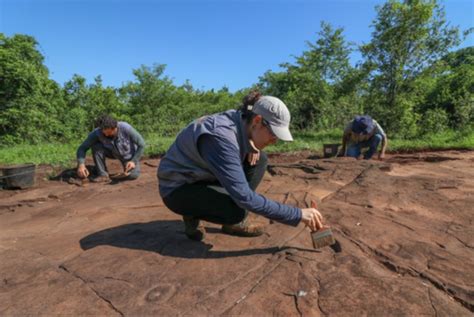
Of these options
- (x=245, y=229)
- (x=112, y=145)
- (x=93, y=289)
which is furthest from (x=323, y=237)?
(x=112, y=145)

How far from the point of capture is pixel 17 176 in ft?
15.3

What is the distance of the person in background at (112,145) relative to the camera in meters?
4.41

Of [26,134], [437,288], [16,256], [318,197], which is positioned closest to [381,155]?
[318,197]

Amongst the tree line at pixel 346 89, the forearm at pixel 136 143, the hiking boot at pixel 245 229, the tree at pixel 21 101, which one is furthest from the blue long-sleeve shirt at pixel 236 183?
the tree at pixel 21 101

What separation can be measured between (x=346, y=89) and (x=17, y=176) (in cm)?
1036

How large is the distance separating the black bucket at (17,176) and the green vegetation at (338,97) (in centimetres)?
226

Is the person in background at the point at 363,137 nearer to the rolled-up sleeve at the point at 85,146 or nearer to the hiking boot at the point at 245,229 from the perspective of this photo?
the hiking boot at the point at 245,229

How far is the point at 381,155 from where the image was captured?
5.50 m

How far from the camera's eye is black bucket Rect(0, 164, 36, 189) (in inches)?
183

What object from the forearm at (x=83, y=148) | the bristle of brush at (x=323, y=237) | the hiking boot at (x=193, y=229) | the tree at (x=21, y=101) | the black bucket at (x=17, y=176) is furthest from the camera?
the tree at (x=21, y=101)

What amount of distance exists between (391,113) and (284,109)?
31.8 feet

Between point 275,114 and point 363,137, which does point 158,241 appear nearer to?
point 275,114

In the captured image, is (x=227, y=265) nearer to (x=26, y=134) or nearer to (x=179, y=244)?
(x=179, y=244)

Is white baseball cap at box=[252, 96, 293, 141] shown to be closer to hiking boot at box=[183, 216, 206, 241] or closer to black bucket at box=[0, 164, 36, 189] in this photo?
hiking boot at box=[183, 216, 206, 241]
